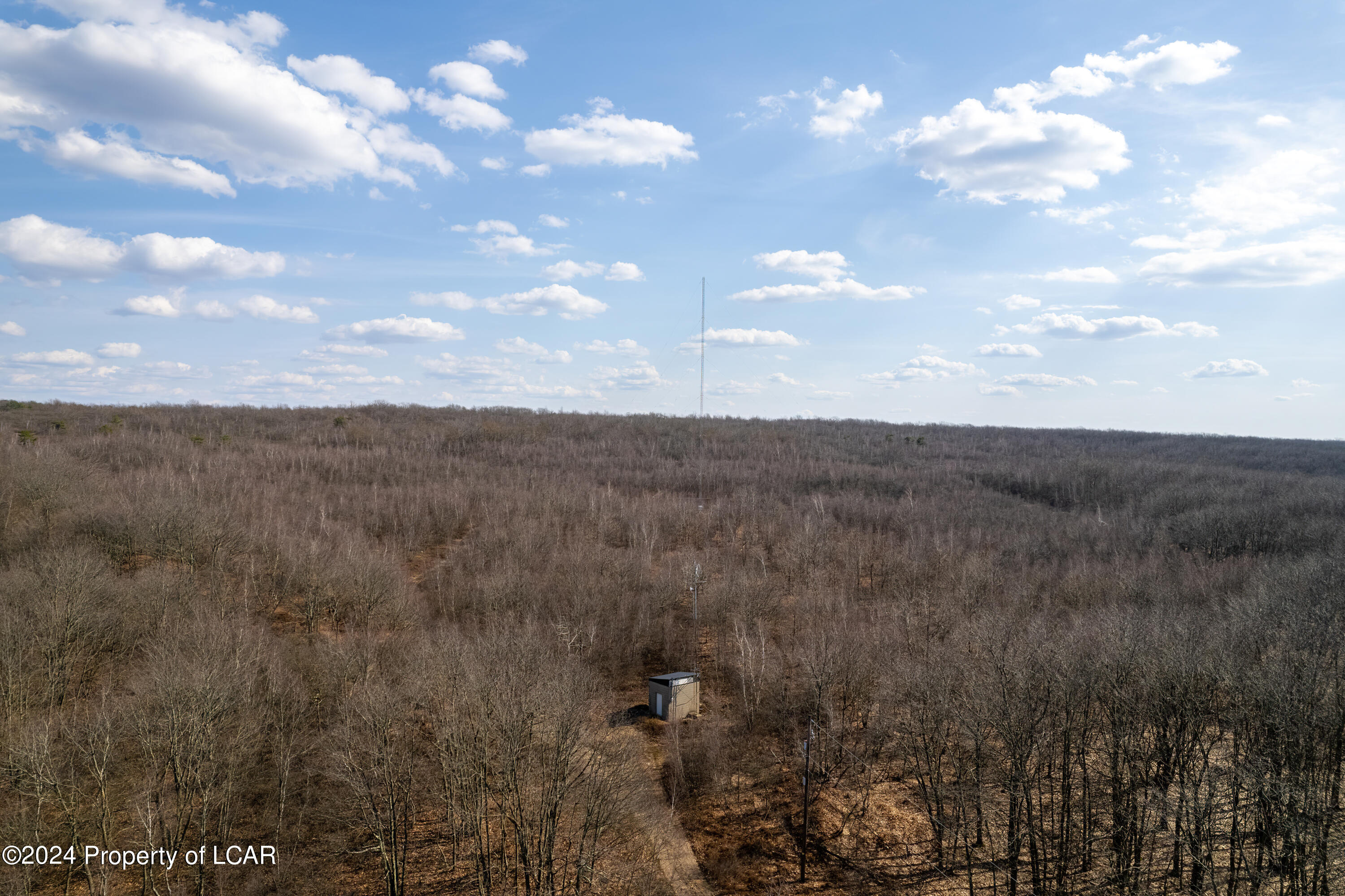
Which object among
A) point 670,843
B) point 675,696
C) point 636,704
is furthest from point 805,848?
point 636,704

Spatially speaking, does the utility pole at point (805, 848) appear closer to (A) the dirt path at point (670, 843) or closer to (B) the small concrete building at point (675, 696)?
(A) the dirt path at point (670, 843)

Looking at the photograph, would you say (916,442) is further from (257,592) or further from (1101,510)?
(257,592)

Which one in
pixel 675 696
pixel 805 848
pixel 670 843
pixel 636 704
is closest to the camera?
pixel 805 848

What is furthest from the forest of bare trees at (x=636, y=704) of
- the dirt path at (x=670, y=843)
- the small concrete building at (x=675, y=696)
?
the small concrete building at (x=675, y=696)

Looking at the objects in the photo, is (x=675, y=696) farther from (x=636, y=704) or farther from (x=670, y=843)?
(x=670, y=843)

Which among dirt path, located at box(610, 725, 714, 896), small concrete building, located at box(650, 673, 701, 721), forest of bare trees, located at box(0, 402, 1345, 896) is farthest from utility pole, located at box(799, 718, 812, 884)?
small concrete building, located at box(650, 673, 701, 721)

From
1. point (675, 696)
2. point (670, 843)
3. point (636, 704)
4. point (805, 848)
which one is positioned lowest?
point (670, 843)
